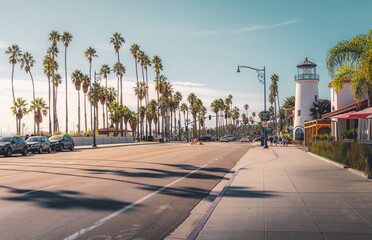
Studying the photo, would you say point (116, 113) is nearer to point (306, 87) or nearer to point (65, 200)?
point (306, 87)

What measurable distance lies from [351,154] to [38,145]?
88.9 feet

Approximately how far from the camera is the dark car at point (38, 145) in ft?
109

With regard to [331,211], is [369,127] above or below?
above

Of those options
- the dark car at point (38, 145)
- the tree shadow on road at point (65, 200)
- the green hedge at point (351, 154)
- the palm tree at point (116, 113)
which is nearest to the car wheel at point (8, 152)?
the dark car at point (38, 145)

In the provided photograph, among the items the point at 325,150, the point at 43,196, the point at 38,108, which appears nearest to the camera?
the point at 43,196

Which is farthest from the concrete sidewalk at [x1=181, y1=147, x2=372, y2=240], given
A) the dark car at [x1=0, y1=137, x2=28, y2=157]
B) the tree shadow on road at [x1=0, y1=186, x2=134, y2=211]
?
the dark car at [x1=0, y1=137, x2=28, y2=157]

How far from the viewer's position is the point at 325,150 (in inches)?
933

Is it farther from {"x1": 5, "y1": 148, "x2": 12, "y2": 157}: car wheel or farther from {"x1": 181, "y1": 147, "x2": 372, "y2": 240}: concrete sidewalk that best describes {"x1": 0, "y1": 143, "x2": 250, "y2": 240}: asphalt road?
{"x1": 5, "y1": 148, "x2": 12, "y2": 157}: car wheel

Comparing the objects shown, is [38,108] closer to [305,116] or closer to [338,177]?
[305,116]

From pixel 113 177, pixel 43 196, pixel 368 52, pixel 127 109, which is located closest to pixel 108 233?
pixel 43 196

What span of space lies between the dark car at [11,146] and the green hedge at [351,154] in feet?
78.1

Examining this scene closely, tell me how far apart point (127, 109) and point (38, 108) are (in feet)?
69.1

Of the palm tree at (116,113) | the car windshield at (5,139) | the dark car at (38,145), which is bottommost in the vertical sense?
the dark car at (38,145)

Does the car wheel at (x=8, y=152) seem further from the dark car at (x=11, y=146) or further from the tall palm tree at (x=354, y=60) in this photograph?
the tall palm tree at (x=354, y=60)
